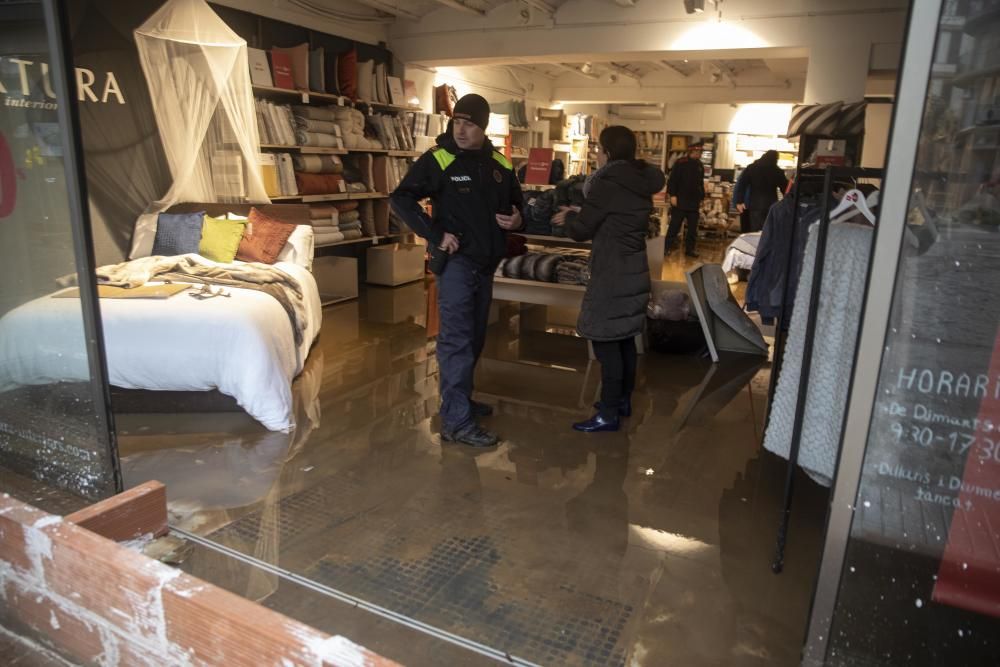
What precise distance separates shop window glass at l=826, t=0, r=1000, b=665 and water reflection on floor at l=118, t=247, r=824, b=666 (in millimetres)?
509

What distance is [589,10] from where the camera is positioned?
6812 millimetres

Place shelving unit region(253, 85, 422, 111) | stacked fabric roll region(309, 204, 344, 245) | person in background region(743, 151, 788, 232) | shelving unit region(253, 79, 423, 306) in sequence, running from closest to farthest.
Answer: shelving unit region(253, 85, 422, 111), shelving unit region(253, 79, 423, 306), stacked fabric roll region(309, 204, 344, 245), person in background region(743, 151, 788, 232)

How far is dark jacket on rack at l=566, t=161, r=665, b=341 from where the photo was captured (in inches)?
134

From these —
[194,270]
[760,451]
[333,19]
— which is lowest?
[760,451]

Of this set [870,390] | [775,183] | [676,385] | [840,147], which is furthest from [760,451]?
[775,183]

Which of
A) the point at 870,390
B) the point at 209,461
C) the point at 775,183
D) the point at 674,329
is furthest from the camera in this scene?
the point at 775,183

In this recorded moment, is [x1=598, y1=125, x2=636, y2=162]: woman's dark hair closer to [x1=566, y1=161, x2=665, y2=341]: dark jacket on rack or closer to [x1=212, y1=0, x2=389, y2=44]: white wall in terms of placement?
[x1=566, y1=161, x2=665, y2=341]: dark jacket on rack

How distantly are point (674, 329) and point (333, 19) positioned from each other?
15.2ft

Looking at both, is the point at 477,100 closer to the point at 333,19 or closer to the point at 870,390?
the point at 870,390

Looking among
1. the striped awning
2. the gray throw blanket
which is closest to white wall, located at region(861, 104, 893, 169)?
the striped awning

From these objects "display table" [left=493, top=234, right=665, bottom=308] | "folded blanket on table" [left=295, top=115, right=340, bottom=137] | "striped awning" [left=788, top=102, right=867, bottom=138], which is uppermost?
"striped awning" [left=788, top=102, right=867, bottom=138]

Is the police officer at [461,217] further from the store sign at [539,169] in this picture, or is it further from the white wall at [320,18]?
the white wall at [320,18]

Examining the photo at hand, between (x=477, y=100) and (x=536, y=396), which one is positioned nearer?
(x=477, y=100)

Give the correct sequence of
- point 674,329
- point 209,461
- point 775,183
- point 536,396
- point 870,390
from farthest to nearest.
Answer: point 775,183, point 674,329, point 536,396, point 209,461, point 870,390
